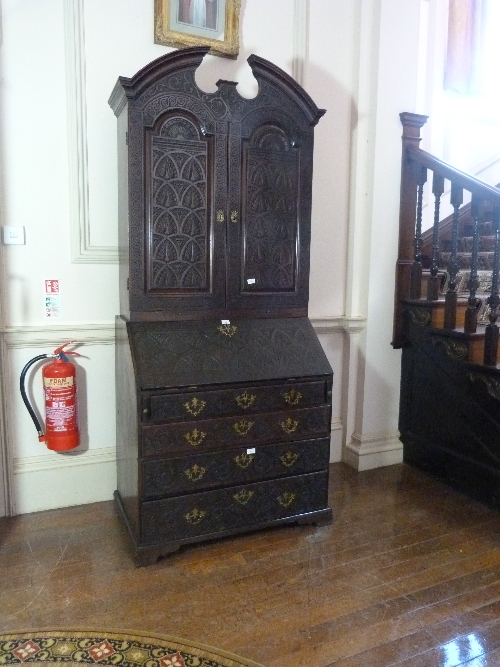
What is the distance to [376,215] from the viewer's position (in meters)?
3.14

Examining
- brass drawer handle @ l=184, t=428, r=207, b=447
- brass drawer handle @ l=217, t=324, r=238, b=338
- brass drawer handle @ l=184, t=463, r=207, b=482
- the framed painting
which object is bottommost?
brass drawer handle @ l=184, t=463, r=207, b=482

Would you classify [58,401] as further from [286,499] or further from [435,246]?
[435,246]

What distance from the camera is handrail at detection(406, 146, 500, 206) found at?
2.66 meters

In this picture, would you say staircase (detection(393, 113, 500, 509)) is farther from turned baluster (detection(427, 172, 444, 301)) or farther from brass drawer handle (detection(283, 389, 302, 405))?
brass drawer handle (detection(283, 389, 302, 405))

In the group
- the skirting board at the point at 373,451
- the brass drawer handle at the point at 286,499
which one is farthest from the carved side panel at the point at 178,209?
the skirting board at the point at 373,451

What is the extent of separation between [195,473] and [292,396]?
0.56 meters

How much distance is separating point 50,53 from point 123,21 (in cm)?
40

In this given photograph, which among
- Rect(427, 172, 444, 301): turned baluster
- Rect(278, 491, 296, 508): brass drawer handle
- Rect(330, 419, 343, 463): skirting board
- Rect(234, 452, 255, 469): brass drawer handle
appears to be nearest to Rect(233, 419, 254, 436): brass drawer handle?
Rect(234, 452, 255, 469): brass drawer handle

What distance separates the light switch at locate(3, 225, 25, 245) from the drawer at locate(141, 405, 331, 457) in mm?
1115

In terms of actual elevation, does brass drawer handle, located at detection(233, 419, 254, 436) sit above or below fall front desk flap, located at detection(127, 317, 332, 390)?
below

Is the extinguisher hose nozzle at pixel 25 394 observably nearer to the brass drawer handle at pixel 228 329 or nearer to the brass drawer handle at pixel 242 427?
the brass drawer handle at pixel 228 329

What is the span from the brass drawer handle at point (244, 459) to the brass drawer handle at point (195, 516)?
26cm

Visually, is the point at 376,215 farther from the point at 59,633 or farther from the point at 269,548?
the point at 59,633

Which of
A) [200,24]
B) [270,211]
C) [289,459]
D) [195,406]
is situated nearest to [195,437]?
[195,406]
